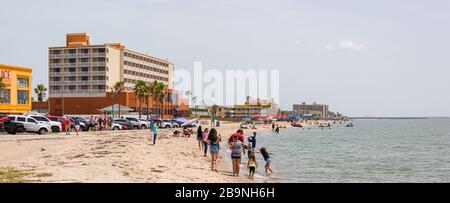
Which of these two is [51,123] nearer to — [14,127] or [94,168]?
[14,127]

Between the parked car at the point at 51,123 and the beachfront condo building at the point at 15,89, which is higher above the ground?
the beachfront condo building at the point at 15,89

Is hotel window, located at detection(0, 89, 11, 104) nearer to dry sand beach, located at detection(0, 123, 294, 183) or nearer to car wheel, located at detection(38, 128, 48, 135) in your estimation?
car wheel, located at detection(38, 128, 48, 135)

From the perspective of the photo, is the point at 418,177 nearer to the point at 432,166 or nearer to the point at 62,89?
the point at 432,166

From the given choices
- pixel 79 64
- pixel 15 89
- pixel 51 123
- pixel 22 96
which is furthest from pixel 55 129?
pixel 79 64

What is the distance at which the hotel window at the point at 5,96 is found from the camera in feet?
207

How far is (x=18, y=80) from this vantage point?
66.9 metres

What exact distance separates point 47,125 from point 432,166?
97.1 feet

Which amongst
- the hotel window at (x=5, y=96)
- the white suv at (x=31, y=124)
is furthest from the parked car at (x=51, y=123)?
the hotel window at (x=5, y=96)

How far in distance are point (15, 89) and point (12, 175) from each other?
182 feet

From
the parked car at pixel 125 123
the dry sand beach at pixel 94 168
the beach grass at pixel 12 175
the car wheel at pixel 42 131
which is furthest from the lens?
the parked car at pixel 125 123

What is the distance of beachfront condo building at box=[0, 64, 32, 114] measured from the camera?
209ft

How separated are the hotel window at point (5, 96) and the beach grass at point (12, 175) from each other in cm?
5051

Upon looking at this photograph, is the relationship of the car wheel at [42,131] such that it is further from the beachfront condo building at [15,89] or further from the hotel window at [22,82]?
the hotel window at [22,82]
